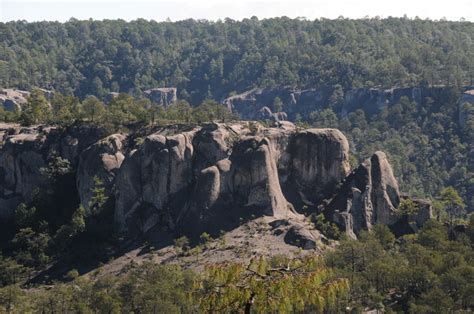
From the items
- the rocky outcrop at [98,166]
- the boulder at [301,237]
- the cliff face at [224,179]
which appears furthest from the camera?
the rocky outcrop at [98,166]

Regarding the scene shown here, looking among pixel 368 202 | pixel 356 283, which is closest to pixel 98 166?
pixel 368 202

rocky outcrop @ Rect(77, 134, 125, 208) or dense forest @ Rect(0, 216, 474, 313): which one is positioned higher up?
rocky outcrop @ Rect(77, 134, 125, 208)

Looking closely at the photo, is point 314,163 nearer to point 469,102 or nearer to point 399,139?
point 399,139

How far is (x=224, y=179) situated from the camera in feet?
336

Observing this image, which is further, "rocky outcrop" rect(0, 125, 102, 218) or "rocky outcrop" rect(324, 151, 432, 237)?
"rocky outcrop" rect(0, 125, 102, 218)

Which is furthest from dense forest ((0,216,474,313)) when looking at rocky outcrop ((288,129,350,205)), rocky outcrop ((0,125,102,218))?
rocky outcrop ((0,125,102,218))

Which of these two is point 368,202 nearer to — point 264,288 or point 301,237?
point 301,237

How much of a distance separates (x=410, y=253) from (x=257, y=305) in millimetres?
65175

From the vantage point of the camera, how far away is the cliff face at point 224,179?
101000 mm

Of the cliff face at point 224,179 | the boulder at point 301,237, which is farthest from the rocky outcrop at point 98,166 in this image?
the boulder at point 301,237

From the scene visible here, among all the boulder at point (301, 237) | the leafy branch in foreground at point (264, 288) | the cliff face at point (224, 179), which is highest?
the leafy branch in foreground at point (264, 288)

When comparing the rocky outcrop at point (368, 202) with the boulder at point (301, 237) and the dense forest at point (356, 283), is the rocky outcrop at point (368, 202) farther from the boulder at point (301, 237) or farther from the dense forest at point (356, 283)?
the boulder at point (301, 237)

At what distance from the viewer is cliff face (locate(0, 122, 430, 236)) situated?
10100 cm

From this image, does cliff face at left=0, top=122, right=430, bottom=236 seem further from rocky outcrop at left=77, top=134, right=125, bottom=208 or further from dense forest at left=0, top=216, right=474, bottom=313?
dense forest at left=0, top=216, right=474, bottom=313
